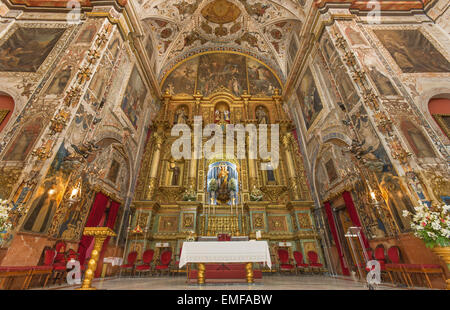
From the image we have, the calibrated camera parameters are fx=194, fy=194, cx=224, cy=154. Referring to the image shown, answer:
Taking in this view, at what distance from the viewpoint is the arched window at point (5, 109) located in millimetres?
6731

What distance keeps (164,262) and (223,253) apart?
4.57 metres

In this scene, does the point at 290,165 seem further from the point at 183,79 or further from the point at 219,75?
the point at 183,79

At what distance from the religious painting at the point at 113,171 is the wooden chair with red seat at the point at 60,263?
328 centimetres

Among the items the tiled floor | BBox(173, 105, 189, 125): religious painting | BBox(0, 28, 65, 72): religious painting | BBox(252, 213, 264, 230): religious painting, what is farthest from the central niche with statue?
BBox(0, 28, 65, 72): religious painting

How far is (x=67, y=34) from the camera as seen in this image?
840 centimetres

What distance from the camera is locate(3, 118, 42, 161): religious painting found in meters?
5.31

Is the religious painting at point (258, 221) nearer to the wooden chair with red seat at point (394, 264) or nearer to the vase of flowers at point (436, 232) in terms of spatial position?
the wooden chair with red seat at point (394, 264)

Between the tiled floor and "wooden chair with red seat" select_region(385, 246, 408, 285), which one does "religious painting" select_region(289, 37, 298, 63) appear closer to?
"wooden chair with red seat" select_region(385, 246, 408, 285)

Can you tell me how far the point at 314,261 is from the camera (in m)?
8.26

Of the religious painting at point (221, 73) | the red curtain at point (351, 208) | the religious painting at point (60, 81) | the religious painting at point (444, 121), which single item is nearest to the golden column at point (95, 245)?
the religious painting at point (60, 81)

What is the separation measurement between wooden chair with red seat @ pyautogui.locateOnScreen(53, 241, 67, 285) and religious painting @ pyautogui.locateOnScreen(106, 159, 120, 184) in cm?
328

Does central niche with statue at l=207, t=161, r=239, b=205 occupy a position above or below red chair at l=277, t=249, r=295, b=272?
above

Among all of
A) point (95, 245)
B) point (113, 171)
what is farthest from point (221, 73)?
point (95, 245)
